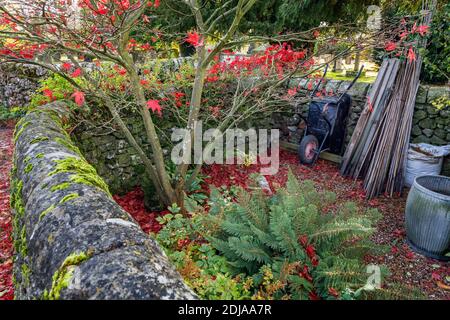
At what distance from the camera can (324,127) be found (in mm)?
5285

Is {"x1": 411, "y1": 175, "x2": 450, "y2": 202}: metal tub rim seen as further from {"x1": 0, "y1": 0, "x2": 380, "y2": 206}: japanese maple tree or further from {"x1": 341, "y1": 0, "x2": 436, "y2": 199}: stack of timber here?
{"x1": 0, "y1": 0, "x2": 380, "y2": 206}: japanese maple tree

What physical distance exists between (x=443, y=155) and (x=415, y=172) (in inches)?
17.4

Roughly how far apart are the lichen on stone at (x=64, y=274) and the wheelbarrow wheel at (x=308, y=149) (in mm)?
4684

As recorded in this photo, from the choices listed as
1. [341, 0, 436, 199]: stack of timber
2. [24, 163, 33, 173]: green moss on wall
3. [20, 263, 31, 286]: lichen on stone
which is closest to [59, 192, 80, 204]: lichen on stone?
[20, 263, 31, 286]: lichen on stone

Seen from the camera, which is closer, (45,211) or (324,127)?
(45,211)

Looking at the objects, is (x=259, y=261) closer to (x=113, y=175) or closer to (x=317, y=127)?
(x=113, y=175)

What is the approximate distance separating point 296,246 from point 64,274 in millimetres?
1438

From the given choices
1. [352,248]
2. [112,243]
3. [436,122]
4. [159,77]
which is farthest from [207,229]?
[436,122]

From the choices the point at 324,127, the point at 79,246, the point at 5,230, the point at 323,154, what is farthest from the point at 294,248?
the point at 323,154

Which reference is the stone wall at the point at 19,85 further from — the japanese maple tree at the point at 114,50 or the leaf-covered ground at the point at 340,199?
the japanese maple tree at the point at 114,50

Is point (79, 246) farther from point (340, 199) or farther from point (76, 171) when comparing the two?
point (340, 199)

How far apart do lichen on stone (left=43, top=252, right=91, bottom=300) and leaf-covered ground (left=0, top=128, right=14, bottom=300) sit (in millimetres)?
1487

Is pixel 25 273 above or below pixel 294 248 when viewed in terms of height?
above

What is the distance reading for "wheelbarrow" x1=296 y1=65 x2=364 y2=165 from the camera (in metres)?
5.06
